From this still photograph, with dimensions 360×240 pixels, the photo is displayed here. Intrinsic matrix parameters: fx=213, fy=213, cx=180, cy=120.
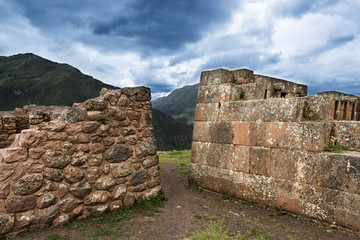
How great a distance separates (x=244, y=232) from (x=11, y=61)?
151284 mm

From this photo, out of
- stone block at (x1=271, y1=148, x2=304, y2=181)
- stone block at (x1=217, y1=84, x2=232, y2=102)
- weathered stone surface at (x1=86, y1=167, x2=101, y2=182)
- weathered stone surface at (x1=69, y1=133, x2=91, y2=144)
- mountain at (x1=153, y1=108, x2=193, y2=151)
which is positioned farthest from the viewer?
mountain at (x1=153, y1=108, x2=193, y2=151)

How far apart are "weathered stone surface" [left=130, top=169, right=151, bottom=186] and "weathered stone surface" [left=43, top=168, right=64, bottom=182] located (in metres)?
1.44

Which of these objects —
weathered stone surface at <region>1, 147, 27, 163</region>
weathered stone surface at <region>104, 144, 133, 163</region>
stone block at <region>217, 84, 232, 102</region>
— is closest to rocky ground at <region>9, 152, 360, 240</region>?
weathered stone surface at <region>104, 144, 133, 163</region>

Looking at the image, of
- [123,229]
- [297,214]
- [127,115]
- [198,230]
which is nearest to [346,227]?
[297,214]

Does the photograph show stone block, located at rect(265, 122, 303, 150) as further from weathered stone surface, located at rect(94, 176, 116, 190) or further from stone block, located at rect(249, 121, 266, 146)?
weathered stone surface, located at rect(94, 176, 116, 190)

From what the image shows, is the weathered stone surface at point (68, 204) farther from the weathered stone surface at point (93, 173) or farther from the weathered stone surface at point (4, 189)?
the weathered stone surface at point (4, 189)

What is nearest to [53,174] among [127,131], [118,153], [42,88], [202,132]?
[118,153]

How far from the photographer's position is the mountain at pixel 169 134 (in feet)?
198

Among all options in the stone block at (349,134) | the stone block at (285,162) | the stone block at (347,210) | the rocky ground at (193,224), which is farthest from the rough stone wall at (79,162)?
the stone block at (349,134)

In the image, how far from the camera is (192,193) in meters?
6.07

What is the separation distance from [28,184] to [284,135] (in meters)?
5.12

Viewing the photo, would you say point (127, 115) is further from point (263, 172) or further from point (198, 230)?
point (263, 172)

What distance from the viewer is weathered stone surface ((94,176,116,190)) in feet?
14.0

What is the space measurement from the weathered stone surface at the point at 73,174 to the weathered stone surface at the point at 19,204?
591 millimetres
